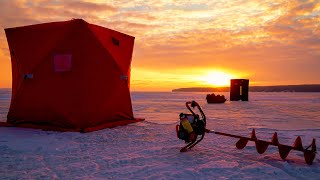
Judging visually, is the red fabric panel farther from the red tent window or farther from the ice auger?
the ice auger

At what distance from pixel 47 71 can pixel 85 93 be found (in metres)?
1.25

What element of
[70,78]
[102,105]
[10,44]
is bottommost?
[102,105]

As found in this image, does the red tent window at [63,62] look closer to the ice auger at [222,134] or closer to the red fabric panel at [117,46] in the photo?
the red fabric panel at [117,46]

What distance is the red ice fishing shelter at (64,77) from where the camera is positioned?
7.83m

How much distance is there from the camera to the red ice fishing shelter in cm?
783

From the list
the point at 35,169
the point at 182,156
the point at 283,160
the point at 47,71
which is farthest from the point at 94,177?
the point at 47,71

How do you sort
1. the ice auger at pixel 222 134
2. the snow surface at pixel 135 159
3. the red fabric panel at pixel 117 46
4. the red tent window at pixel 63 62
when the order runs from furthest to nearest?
the red fabric panel at pixel 117 46, the red tent window at pixel 63 62, the ice auger at pixel 222 134, the snow surface at pixel 135 159

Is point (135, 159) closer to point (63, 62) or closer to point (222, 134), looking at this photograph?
point (222, 134)

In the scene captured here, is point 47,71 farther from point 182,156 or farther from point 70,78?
point 182,156

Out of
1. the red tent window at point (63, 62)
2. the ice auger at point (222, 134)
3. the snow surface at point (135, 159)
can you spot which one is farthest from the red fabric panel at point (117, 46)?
the ice auger at point (222, 134)

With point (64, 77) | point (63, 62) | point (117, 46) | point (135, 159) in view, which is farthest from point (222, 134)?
point (117, 46)

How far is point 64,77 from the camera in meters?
7.92

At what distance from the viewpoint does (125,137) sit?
6.97 m

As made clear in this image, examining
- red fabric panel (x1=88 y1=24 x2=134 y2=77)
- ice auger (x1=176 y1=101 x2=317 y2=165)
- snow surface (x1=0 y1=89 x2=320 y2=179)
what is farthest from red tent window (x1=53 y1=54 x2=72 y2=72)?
ice auger (x1=176 y1=101 x2=317 y2=165)
